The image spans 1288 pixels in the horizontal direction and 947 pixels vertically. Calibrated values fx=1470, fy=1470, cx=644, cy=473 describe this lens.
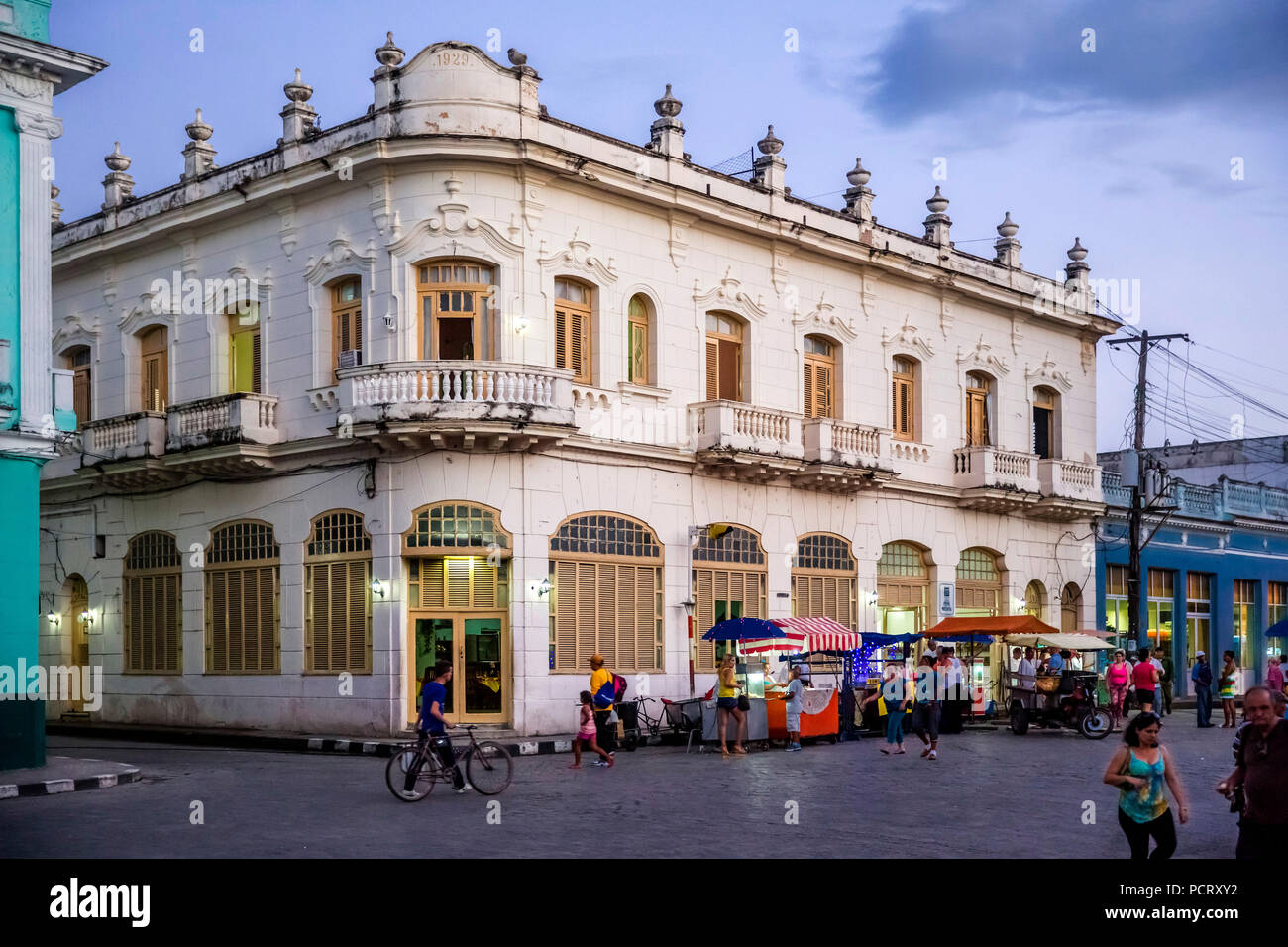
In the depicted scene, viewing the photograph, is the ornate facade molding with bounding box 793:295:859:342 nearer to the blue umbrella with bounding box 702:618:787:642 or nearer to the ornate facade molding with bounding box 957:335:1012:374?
the ornate facade molding with bounding box 957:335:1012:374

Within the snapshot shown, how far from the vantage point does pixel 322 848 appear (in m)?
12.6

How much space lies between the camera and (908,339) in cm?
3406

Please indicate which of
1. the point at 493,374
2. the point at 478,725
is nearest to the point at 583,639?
the point at 478,725

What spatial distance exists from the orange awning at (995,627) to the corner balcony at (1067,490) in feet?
23.5

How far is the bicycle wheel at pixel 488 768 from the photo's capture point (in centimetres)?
1686

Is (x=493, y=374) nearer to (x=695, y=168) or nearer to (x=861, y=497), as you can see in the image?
(x=695, y=168)

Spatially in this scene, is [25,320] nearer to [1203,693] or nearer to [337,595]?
[337,595]

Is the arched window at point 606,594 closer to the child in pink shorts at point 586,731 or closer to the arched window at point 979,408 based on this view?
the child in pink shorts at point 586,731

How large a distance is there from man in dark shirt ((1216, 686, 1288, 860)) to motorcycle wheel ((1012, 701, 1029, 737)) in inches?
766

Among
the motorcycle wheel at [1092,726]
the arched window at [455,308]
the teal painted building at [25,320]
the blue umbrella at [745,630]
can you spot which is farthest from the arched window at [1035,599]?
the teal painted building at [25,320]

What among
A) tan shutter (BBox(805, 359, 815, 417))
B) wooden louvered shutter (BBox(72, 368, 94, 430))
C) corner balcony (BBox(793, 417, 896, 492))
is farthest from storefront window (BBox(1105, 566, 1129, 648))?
wooden louvered shutter (BBox(72, 368, 94, 430))

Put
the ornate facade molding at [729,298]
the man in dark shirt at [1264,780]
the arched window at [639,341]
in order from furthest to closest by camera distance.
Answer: the ornate facade molding at [729,298] < the arched window at [639,341] < the man in dark shirt at [1264,780]

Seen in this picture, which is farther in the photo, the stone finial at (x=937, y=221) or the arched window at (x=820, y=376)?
the stone finial at (x=937, y=221)
